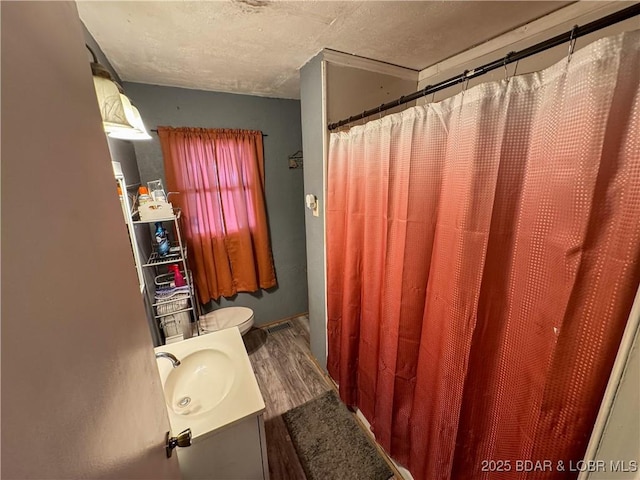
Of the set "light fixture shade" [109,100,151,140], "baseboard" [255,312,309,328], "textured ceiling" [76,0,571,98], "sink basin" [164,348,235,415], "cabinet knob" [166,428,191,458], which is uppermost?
"textured ceiling" [76,0,571,98]

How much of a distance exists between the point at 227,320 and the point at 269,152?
160 cm

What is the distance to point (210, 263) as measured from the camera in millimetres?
2246

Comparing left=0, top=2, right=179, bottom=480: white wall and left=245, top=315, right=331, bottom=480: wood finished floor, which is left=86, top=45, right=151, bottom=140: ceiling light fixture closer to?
left=0, top=2, right=179, bottom=480: white wall

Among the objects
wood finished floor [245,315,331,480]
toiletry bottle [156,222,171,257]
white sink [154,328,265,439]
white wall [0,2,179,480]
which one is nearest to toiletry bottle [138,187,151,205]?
toiletry bottle [156,222,171,257]

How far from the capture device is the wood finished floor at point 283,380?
56.9 inches

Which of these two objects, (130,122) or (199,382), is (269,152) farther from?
(199,382)

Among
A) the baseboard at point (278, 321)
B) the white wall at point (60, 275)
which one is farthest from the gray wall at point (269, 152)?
the white wall at point (60, 275)

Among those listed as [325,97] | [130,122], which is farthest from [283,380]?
[325,97]

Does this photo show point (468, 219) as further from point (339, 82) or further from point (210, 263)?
point (210, 263)

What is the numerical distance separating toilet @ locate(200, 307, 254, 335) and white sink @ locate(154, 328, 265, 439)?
717 millimetres

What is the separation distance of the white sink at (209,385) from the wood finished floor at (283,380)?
2.34ft

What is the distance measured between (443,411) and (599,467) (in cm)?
49

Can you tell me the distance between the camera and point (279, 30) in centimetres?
118

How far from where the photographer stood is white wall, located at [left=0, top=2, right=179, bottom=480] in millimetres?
254
